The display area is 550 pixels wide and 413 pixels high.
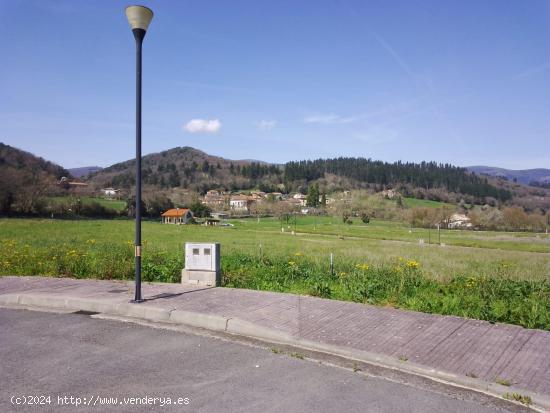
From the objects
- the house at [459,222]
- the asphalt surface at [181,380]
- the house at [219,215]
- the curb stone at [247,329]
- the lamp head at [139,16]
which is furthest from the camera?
the house at [219,215]

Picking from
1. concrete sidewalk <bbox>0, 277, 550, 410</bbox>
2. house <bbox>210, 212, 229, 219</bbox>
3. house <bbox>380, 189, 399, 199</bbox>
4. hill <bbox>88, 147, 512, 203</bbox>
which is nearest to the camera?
concrete sidewalk <bbox>0, 277, 550, 410</bbox>

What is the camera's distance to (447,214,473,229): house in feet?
291

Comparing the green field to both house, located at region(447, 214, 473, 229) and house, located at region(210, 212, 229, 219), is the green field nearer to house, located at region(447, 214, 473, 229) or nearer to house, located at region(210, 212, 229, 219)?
house, located at region(210, 212, 229, 219)

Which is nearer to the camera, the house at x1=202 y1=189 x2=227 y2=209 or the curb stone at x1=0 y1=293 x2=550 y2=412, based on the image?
the curb stone at x1=0 y1=293 x2=550 y2=412

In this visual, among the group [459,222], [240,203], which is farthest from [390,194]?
[459,222]

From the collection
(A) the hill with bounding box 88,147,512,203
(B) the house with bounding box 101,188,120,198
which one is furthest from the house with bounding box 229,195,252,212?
(B) the house with bounding box 101,188,120,198

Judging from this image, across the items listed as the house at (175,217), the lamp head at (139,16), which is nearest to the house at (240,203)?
the house at (175,217)

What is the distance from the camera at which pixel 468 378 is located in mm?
4727

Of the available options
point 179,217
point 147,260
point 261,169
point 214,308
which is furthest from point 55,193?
point 261,169

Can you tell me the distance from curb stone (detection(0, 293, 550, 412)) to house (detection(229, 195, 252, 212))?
119 meters

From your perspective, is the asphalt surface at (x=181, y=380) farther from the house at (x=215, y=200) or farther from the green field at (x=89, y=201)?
the house at (x=215, y=200)

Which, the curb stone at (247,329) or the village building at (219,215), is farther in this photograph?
the village building at (219,215)

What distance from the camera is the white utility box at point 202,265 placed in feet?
31.8

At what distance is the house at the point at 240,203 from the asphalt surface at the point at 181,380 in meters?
121
